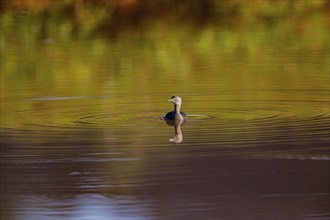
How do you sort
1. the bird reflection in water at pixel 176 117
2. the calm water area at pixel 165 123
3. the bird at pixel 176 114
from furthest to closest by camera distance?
the bird at pixel 176 114, the bird reflection in water at pixel 176 117, the calm water area at pixel 165 123

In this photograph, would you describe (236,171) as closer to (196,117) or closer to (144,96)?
(196,117)

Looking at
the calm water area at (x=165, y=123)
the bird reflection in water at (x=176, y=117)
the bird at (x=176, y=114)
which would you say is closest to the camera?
the calm water area at (x=165, y=123)

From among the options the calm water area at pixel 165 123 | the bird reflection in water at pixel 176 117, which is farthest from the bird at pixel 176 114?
the calm water area at pixel 165 123

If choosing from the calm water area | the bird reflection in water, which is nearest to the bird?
the bird reflection in water

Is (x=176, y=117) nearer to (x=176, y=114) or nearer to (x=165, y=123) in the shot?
(x=176, y=114)

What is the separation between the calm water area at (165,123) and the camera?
8.94 metres

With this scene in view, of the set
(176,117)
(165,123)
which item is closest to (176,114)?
(176,117)

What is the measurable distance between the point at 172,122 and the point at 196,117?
52cm

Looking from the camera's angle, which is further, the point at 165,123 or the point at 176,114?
the point at 165,123

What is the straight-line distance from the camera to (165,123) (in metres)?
13.0

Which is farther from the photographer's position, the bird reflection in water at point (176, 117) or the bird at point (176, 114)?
the bird at point (176, 114)

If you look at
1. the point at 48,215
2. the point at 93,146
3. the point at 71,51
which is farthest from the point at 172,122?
the point at 71,51

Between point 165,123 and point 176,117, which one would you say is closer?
point 176,117

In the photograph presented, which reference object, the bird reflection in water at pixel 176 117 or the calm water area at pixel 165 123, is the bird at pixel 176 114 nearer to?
the bird reflection in water at pixel 176 117
